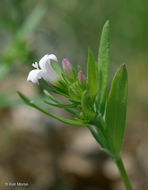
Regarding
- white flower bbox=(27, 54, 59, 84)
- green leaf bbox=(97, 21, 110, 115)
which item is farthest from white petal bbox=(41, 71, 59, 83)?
A: green leaf bbox=(97, 21, 110, 115)

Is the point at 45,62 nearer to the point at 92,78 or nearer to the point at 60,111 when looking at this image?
the point at 92,78

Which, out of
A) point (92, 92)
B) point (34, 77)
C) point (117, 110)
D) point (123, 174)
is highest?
point (34, 77)

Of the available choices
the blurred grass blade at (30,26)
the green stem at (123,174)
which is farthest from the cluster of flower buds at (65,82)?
the blurred grass blade at (30,26)

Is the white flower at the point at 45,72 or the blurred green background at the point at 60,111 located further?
the blurred green background at the point at 60,111

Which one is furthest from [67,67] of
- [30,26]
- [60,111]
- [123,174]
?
[60,111]

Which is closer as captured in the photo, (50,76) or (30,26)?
(50,76)

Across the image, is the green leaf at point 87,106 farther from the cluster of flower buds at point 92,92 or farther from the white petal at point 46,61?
the white petal at point 46,61

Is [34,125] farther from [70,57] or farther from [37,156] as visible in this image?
[70,57]
